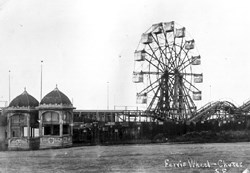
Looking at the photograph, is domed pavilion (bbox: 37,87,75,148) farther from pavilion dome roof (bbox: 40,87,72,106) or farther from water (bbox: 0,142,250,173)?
water (bbox: 0,142,250,173)

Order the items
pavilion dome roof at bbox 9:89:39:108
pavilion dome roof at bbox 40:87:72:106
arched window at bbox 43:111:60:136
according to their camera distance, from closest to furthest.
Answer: pavilion dome roof at bbox 40:87:72:106, arched window at bbox 43:111:60:136, pavilion dome roof at bbox 9:89:39:108

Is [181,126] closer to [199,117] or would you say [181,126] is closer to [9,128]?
[199,117]

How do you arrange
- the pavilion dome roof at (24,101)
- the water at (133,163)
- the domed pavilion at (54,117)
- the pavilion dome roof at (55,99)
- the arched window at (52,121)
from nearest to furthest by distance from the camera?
the water at (133,163) → the domed pavilion at (54,117) → the pavilion dome roof at (55,99) → the arched window at (52,121) → the pavilion dome roof at (24,101)

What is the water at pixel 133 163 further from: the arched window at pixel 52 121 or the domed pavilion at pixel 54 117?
the arched window at pixel 52 121

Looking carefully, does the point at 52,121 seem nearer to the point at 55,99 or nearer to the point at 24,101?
the point at 55,99

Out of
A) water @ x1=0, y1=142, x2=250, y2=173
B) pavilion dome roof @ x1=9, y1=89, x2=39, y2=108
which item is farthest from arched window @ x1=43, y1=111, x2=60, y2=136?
water @ x1=0, y1=142, x2=250, y2=173

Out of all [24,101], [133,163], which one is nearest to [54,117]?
[24,101]

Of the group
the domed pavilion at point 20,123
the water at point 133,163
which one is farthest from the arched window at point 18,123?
the water at point 133,163
